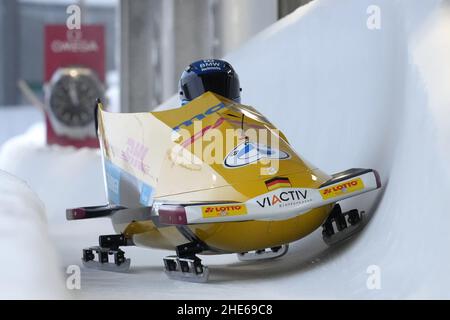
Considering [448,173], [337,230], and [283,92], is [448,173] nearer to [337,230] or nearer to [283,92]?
[337,230]

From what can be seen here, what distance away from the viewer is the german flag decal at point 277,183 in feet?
12.8

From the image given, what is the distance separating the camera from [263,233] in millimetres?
3986

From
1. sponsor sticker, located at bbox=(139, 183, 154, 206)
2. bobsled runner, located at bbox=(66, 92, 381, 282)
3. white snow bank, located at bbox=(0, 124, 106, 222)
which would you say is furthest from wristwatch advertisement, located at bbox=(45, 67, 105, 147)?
sponsor sticker, located at bbox=(139, 183, 154, 206)

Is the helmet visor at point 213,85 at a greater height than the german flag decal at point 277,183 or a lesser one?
greater

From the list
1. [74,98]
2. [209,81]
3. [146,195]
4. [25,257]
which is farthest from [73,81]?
[25,257]

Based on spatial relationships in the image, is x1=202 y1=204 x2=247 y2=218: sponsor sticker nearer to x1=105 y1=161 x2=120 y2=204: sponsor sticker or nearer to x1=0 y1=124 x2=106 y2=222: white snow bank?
x1=105 y1=161 x2=120 y2=204: sponsor sticker

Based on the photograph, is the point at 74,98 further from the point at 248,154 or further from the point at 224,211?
the point at 224,211

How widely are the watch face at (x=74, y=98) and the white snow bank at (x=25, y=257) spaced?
11047mm

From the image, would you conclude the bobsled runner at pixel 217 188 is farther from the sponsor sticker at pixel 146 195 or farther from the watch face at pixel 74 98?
the watch face at pixel 74 98

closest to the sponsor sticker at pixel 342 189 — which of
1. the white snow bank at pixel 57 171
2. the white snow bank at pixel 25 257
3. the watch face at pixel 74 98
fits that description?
the white snow bank at pixel 25 257

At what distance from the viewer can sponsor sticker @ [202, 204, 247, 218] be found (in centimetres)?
385

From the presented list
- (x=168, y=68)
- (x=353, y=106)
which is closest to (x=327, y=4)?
(x=353, y=106)

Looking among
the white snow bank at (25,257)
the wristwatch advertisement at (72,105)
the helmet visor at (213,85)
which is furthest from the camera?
the wristwatch advertisement at (72,105)
